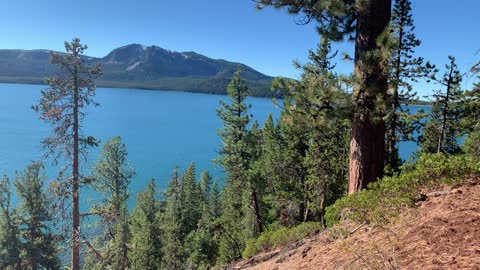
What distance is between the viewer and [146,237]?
93.7 ft

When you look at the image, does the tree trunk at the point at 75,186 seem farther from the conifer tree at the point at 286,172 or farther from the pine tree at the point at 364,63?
the pine tree at the point at 364,63

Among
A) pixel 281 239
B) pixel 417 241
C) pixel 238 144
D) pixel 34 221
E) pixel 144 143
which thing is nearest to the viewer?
pixel 417 241

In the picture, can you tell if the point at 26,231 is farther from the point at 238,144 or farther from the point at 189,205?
the point at 238,144

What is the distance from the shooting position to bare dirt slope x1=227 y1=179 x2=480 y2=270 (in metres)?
3.79

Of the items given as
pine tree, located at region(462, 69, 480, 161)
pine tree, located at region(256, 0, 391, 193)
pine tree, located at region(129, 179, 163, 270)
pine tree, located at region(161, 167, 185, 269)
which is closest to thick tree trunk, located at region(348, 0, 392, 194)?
pine tree, located at region(256, 0, 391, 193)

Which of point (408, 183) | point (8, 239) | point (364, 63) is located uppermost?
point (364, 63)

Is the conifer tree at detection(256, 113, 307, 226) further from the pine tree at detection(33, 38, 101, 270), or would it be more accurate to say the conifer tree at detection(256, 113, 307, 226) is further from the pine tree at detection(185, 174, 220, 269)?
the pine tree at detection(33, 38, 101, 270)

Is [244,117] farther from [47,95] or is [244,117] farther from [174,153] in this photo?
[174,153]

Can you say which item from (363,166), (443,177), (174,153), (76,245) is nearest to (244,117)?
(76,245)

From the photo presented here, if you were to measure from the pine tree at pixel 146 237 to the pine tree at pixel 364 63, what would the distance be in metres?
24.2

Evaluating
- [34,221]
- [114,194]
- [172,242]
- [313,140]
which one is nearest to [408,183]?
[313,140]

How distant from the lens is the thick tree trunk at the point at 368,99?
22.5 ft

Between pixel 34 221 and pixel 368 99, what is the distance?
3287 cm

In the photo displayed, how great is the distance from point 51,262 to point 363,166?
33.4 meters
